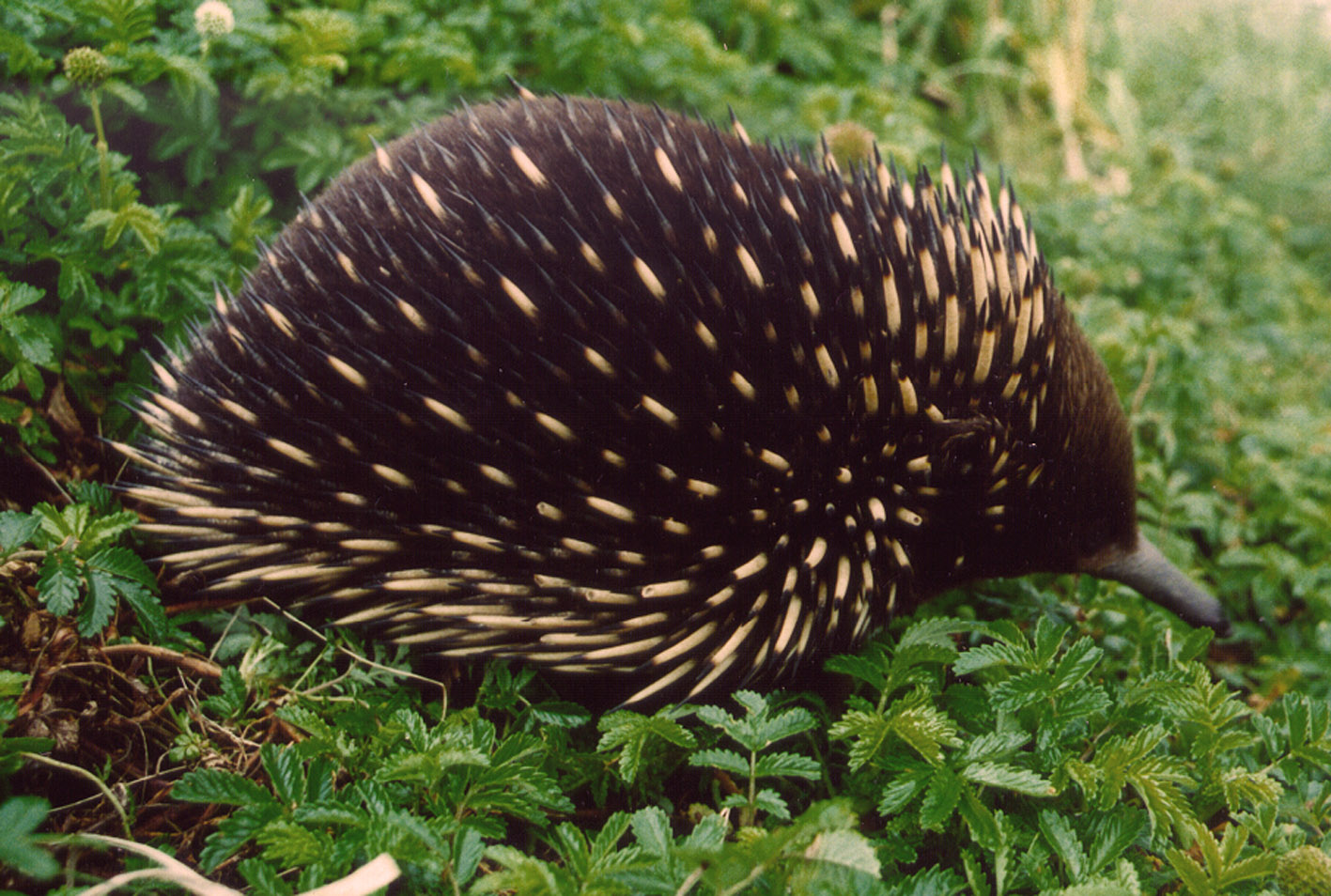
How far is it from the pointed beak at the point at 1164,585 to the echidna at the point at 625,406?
0.22m

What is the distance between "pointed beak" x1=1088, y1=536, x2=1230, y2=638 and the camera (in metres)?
2.36

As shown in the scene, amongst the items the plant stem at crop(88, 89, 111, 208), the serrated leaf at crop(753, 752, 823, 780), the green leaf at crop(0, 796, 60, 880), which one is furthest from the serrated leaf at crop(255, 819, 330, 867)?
the plant stem at crop(88, 89, 111, 208)

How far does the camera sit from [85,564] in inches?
73.1

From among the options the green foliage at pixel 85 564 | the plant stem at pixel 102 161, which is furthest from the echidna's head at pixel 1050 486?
the plant stem at pixel 102 161

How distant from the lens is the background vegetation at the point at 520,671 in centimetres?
161

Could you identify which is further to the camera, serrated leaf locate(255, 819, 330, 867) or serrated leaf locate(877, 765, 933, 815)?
serrated leaf locate(877, 765, 933, 815)

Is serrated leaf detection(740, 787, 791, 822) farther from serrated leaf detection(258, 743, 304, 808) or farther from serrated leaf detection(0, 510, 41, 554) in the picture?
serrated leaf detection(0, 510, 41, 554)

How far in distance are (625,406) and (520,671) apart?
26.4 inches

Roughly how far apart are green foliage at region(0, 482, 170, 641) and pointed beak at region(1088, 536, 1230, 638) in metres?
2.01

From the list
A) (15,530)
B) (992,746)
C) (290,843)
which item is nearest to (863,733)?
(992,746)

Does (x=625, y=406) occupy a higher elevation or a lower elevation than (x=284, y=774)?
higher

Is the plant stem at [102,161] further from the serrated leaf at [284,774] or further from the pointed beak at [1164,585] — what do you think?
the pointed beak at [1164,585]

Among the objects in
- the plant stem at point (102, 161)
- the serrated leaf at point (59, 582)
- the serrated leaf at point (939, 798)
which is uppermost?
the plant stem at point (102, 161)

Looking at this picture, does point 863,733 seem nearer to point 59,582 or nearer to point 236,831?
point 236,831
